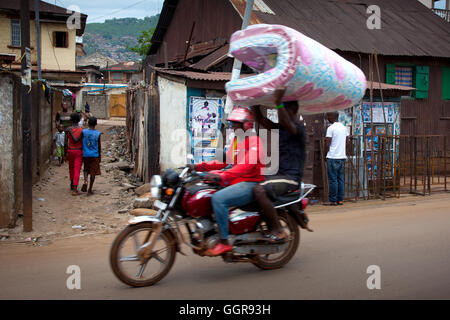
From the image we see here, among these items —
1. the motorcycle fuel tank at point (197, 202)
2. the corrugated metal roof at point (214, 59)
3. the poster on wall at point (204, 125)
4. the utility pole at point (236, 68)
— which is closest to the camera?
the motorcycle fuel tank at point (197, 202)

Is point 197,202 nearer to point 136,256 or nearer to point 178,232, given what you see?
point 178,232

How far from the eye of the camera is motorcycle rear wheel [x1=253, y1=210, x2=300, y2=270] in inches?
199

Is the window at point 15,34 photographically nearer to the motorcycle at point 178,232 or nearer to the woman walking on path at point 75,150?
the woman walking on path at point 75,150

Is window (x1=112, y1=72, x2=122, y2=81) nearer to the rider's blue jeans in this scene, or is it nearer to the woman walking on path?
the woman walking on path

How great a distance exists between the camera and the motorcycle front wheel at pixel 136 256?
4.27 m

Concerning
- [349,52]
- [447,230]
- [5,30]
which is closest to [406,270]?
[447,230]

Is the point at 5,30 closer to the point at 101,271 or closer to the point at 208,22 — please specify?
the point at 208,22

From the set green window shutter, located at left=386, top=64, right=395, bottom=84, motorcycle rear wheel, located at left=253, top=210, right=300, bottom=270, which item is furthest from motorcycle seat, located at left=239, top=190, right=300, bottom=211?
green window shutter, located at left=386, top=64, right=395, bottom=84

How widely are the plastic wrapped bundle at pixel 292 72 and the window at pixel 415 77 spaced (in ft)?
39.7

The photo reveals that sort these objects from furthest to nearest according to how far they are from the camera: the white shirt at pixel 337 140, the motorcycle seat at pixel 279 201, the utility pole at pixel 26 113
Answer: the white shirt at pixel 337 140 → the utility pole at pixel 26 113 → the motorcycle seat at pixel 279 201

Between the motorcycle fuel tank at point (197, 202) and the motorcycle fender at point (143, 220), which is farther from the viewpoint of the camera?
the motorcycle fuel tank at point (197, 202)

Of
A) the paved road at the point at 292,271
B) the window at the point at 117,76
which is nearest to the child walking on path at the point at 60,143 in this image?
the paved road at the point at 292,271

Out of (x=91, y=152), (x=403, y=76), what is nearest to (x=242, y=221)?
(x=91, y=152)

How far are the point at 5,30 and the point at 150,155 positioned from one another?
24.8m
